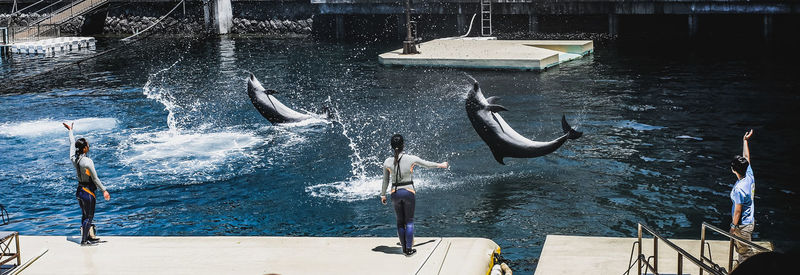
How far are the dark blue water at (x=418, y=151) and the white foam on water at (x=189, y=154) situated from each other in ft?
0.29

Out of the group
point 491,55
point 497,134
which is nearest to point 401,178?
point 497,134

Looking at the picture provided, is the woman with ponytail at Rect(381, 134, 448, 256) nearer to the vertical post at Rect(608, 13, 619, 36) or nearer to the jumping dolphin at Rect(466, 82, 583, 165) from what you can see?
the jumping dolphin at Rect(466, 82, 583, 165)

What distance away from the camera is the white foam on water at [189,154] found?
1809cm

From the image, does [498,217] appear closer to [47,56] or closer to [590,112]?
[590,112]

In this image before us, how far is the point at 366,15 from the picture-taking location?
51.7m

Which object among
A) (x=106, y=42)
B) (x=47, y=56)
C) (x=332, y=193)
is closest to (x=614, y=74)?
(x=332, y=193)

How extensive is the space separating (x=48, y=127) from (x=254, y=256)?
1564 centimetres

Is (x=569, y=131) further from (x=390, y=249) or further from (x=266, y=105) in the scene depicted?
(x=266, y=105)

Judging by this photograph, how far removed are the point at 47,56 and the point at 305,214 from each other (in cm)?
3337

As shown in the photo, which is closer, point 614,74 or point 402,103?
point 402,103

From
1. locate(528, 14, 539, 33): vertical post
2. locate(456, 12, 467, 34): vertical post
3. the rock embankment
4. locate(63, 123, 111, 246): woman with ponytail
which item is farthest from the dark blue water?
the rock embankment

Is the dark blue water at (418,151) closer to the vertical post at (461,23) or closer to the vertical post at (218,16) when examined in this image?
the vertical post at (461,23)

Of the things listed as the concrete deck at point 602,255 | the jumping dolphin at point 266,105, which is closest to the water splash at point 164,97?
the jumping dolphin at point 266,105

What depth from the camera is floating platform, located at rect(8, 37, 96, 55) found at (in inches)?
1759
